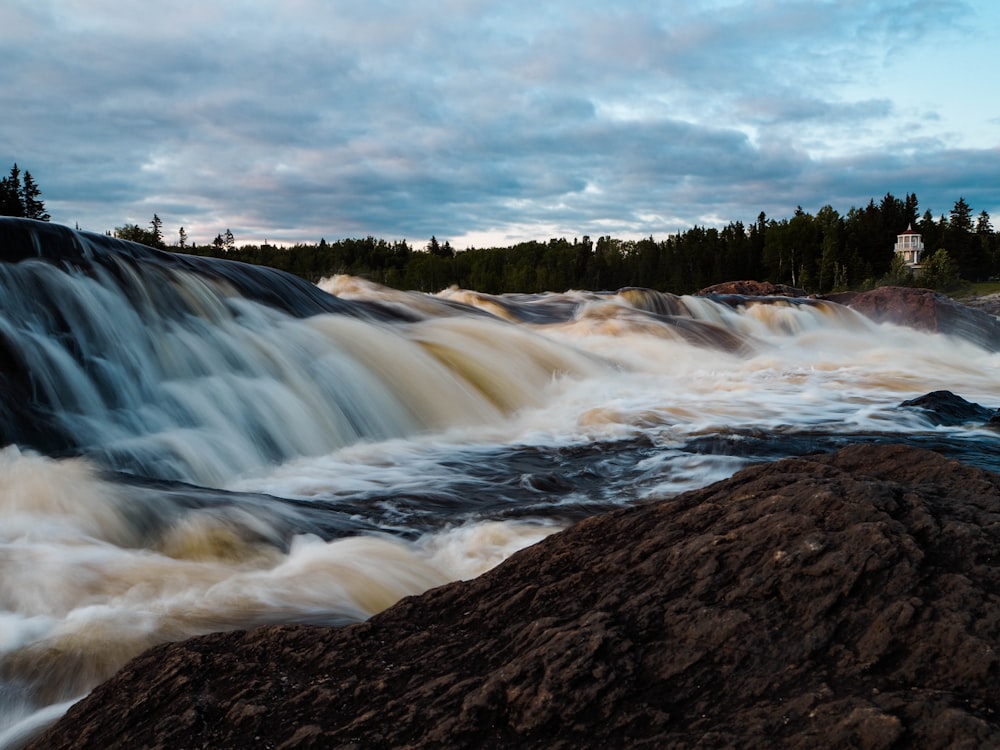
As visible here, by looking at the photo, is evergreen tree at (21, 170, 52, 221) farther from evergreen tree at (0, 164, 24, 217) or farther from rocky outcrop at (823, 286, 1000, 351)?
rocky outcrop at (823, 286, 1000, 351)

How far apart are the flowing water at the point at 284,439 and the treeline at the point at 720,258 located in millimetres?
43954

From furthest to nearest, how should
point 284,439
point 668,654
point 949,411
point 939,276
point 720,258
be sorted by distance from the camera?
point 720,258
point 939,276
point 949,411
point 284,439
point 668,654

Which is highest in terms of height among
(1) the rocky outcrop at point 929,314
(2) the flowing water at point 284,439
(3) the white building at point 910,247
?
(3) the white building at point 910,247

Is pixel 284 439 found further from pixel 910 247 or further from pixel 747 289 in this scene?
pixel 910 247

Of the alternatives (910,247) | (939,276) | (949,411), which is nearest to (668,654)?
(949,411)

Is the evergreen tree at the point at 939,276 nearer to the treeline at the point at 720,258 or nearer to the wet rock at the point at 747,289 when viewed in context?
the treeline at the point at 720,258

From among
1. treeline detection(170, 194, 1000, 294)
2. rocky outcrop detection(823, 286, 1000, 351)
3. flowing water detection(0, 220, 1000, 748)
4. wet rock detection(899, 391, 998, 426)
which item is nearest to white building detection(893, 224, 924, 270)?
treeline detection(170, 194, 1000, 294)

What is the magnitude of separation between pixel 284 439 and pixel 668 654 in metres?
6.82

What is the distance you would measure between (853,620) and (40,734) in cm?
294

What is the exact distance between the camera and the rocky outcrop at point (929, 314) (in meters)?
24.7

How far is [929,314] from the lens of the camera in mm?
25312

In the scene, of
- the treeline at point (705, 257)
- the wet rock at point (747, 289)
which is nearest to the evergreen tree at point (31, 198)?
the treeline at point (705, 257)

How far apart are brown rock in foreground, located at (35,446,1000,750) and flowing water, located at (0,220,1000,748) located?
1.27 metres

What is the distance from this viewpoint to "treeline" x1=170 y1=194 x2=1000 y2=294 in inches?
2894
